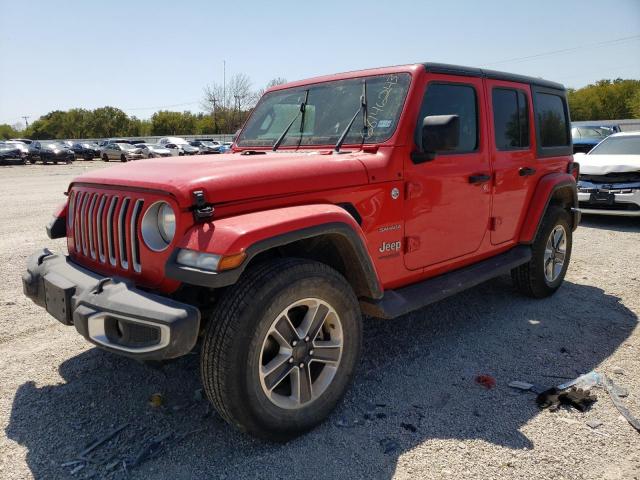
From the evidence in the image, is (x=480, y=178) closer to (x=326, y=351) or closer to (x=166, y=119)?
(x=326, y=351)

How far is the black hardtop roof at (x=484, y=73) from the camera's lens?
3.49 meters

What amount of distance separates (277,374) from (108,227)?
123cm

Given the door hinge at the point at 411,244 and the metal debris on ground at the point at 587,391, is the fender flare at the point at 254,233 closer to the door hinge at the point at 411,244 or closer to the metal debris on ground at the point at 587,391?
the door hinge at the point at 411,244

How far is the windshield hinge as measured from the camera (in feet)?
7.66

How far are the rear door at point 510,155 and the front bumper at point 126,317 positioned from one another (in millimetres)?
2809

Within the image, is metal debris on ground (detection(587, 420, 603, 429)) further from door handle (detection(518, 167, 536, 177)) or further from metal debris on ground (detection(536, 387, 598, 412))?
door handle (detection(518, 167, 536, 177))

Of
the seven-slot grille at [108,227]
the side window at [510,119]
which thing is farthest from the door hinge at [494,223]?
the seven-slot grille at [108,227]

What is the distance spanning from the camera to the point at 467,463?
246 cm

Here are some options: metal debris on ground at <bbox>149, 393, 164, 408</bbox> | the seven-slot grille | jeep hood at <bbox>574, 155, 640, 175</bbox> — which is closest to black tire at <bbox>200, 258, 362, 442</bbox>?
the seven-slot grille

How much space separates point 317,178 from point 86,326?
4.56ft

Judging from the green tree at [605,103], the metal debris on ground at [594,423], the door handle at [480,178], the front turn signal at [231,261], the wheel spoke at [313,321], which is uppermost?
the green tree at [605,103]

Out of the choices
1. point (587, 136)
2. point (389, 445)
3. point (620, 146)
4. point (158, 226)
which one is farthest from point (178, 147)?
point (389, 445)

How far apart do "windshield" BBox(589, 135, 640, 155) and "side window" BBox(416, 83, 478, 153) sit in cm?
723

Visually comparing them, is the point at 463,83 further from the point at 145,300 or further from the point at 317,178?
the point at 145,300
